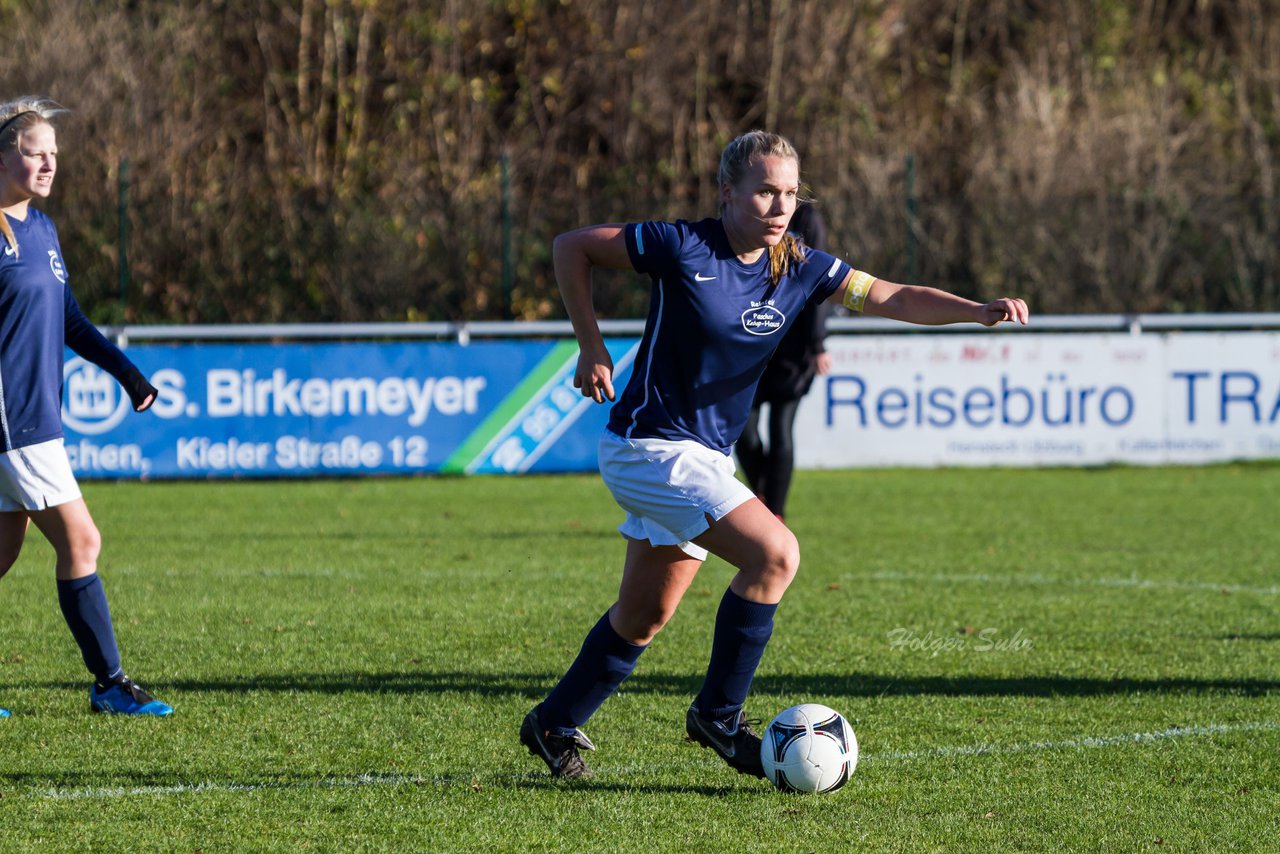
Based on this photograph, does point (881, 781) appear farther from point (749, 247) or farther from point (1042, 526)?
point (1042, 526)

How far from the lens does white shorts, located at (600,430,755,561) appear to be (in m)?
4.34

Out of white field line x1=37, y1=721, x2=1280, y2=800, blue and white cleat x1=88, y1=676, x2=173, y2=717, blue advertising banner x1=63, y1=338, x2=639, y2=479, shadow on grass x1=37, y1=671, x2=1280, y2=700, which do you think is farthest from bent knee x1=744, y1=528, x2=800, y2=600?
blue advertising banner x1=63, y1=338, x2=639, y2=479

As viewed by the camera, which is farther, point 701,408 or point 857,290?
point 857,290

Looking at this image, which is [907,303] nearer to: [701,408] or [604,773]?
[701,408]

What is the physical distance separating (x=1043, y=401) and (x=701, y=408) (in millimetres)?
10555

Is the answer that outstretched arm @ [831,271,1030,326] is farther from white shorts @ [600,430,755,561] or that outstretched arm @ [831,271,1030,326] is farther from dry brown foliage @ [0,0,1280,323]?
dry brown foliage @ [0,0,1280,323]

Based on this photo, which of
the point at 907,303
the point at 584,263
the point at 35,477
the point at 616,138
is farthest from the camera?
the point at 616,138

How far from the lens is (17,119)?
520 cm

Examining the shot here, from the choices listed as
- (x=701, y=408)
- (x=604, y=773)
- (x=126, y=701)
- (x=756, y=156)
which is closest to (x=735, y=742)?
(x=604, y=773)

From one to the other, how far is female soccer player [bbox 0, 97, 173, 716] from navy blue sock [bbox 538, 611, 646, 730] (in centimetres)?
156

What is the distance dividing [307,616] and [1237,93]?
23432mm

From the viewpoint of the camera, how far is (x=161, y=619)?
7371 mm

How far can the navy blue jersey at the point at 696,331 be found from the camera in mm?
4379

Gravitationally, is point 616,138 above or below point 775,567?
below
